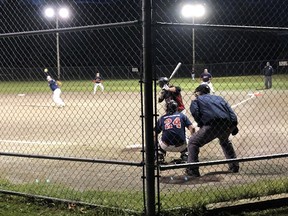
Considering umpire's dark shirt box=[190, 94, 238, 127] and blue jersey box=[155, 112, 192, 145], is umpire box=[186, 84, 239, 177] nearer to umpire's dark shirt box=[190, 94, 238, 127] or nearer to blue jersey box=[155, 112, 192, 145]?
umpire's dark shirt box=[190, 94, 238, 127]

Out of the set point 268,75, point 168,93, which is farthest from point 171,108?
point 268,75

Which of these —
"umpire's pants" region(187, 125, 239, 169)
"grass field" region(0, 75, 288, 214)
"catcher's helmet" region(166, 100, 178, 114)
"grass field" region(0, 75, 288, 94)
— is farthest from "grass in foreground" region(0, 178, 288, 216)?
→ "grass field" region(0, 75, 288, 94)

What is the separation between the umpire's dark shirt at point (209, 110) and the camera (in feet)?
24.7

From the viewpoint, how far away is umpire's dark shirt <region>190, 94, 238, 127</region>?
7531 mm

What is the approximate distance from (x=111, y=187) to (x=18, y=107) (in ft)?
51.7

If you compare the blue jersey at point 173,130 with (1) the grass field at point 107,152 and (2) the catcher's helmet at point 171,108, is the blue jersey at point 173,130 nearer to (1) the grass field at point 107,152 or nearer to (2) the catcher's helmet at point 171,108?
(2) the catcher's helmet at point 171,108

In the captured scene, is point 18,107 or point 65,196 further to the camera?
point 18,107

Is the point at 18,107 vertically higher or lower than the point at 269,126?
higher

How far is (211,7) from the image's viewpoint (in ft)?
157

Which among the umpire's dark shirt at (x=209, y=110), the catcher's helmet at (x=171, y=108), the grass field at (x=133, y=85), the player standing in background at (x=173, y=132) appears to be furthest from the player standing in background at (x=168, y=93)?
the grass field at (x=133, y=85)

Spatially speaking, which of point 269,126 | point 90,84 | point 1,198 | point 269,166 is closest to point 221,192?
point 269,166

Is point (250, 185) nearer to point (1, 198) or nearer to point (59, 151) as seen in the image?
point (1, 198)

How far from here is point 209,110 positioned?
7570 mm

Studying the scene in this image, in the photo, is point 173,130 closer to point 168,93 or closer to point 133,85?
point 168,93
